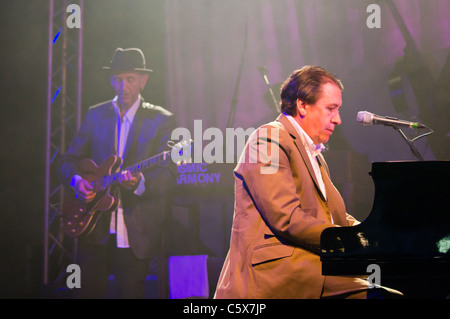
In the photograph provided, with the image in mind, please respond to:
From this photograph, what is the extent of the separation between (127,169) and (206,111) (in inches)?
46.1

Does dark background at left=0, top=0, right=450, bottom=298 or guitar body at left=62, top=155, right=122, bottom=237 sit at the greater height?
dark background at left=0, top=0, right=450, bottom=298

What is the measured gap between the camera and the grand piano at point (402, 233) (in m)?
2.13

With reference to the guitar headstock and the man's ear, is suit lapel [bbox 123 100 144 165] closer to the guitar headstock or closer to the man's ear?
the guitar headstock

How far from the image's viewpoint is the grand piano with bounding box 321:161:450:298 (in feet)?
7.00

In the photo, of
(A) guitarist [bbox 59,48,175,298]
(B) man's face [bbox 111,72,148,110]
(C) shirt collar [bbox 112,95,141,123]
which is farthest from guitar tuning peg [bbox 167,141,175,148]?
(B) man's face [bbox 111,72,148,110]

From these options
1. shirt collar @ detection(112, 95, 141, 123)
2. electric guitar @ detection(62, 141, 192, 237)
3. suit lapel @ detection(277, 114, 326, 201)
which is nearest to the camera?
suit lapel @ detection(277, 114, 326, 201)

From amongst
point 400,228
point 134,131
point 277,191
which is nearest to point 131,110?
point 134,131

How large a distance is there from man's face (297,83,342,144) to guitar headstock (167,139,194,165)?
99.5 inches

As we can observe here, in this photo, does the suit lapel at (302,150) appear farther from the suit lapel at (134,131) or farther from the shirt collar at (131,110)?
the shirt collar at (131,110)

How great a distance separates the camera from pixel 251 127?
18.4ft

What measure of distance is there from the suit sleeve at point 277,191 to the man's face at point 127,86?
3.28 meters
